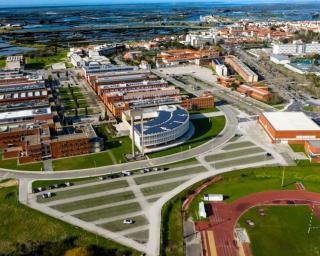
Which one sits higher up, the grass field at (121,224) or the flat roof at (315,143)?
the flat roof at (315,143)

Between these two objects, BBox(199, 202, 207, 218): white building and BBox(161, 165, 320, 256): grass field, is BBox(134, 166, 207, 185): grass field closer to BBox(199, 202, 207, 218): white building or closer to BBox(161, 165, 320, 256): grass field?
BBox(161, 165, 320, 256): grass field

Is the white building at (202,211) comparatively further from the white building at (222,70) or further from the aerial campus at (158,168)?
the white building at (222,70)

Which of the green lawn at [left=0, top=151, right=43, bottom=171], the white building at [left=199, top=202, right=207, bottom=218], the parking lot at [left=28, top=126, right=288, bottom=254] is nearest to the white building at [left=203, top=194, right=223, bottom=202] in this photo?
the white building at [left=199, top=202, right=207, bottom=218]

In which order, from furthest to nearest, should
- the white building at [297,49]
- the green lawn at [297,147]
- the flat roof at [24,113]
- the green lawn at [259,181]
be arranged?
the white building at [297,49] < the flat roof at [24,113] < the green lawn at [297,147] < the green lawn at [259,181]

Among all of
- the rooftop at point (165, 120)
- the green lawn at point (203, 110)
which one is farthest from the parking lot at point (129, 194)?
the green lawn at point (203, 110)

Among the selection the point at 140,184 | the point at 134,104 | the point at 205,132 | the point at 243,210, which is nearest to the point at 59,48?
the point at 134,104

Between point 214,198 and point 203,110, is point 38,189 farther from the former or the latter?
point 203,110
